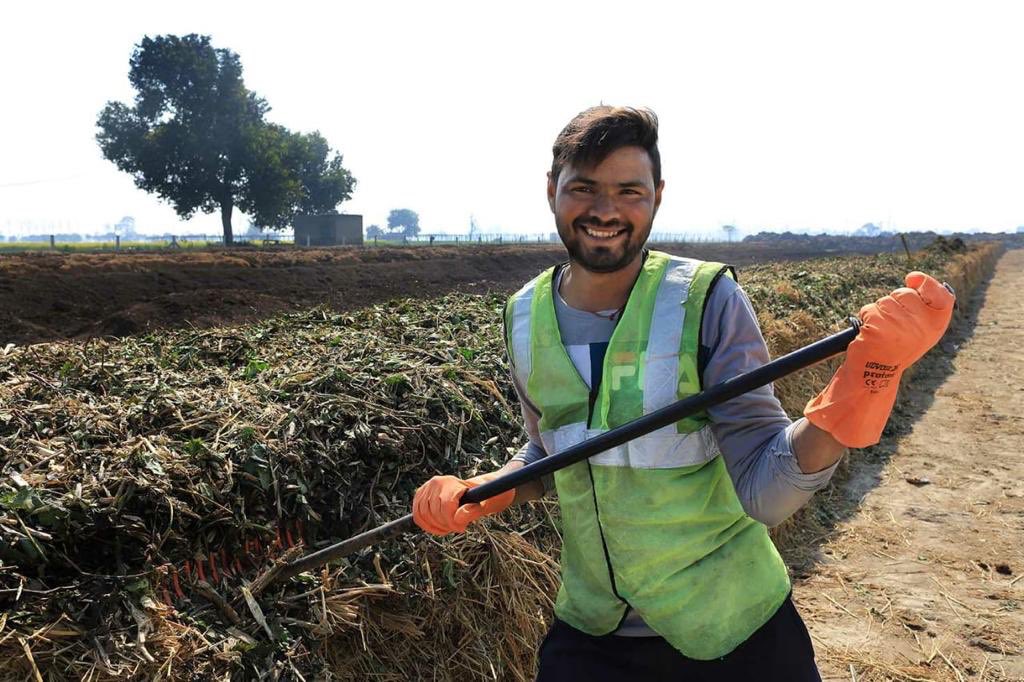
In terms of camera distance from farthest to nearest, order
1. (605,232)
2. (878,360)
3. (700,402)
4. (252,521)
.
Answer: (252,521), (605,232), (700,402), (878,360)

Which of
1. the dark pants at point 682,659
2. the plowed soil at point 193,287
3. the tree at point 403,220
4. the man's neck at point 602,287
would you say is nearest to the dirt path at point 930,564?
the dark pants at point 682,659

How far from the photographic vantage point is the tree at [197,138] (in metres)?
→ 52.8

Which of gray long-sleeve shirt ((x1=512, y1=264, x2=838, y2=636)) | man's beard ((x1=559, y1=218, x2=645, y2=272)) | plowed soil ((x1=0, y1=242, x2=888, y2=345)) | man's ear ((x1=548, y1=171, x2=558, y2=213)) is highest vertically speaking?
man's ear ((x1=548, y1=171, x2=558, y2=213))

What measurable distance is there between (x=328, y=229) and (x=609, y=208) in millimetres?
61474

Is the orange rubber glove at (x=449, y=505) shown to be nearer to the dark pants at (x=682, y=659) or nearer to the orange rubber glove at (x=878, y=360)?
the dark pants at (x=682, y=659)

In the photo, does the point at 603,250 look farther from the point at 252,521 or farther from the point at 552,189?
the point at 252,521

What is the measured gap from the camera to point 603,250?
2.09m

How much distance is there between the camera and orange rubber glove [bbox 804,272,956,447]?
1.67 meters

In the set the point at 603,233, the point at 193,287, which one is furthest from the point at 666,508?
the point at 193,287

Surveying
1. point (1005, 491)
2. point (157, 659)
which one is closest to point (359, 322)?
point (157, 659)

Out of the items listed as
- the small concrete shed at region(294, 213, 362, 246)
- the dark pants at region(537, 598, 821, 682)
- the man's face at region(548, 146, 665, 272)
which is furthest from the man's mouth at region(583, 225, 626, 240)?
the small concrete shed at region(294, 213, 362, 246)

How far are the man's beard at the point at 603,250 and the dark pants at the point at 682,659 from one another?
1.00 metres

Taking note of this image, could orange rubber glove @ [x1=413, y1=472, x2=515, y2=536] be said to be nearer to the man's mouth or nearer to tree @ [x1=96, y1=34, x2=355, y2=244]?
the man's mouth

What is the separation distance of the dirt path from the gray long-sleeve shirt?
2938 mm
